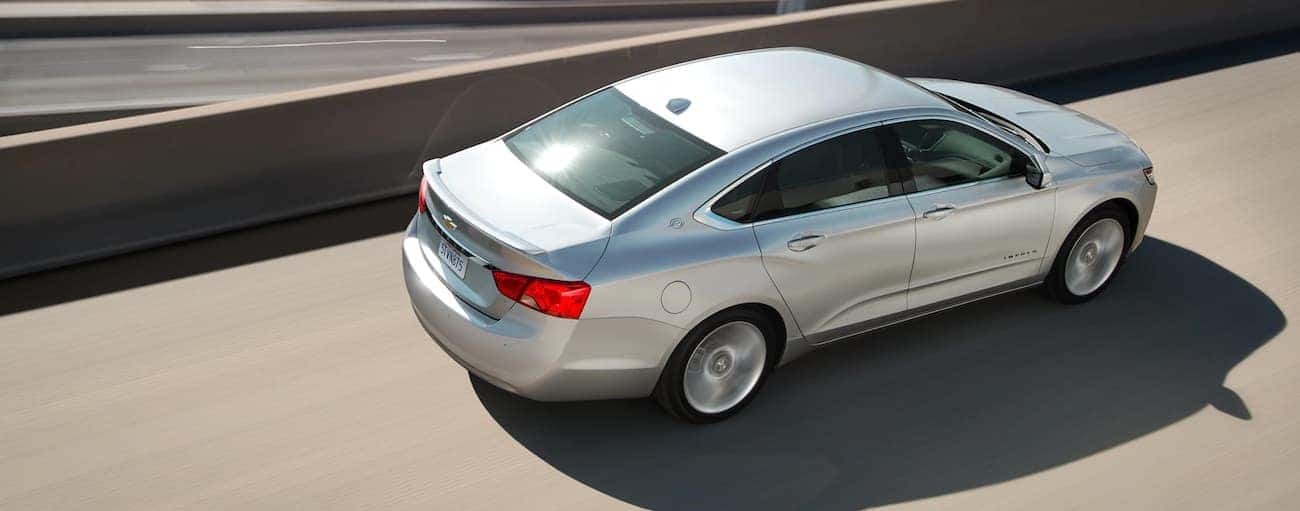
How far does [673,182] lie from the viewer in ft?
17.9

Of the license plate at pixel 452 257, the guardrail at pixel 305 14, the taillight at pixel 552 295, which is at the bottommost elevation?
the guardrail at pixel 305 14

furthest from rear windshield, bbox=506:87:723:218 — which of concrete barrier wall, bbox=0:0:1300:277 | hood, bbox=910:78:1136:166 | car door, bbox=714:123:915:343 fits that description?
concrete barrier wall, bbox=0:0:1300:277

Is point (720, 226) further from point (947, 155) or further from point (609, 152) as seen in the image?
point (947, 155)

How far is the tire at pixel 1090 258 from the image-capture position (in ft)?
22.8

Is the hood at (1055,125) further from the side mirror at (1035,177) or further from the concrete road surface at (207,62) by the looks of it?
the concrete road surface at (207,62)

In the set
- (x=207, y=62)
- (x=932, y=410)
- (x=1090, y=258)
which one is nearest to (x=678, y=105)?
(x=932, y=410)

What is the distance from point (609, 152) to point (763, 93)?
2.89 feet

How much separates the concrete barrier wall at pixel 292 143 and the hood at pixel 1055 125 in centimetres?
261

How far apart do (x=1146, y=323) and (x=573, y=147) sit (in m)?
3.49

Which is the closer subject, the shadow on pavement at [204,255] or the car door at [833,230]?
the car door at [833,230]

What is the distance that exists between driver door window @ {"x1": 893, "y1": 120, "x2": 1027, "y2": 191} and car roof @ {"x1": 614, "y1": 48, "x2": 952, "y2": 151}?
5.6 inches

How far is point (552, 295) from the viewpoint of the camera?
5.09 m

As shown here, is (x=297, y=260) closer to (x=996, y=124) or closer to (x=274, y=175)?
(x=274, y=175)

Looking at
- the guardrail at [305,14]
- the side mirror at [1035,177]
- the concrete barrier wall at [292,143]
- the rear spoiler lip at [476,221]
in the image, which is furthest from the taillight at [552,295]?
the guardrail at [305,14]
